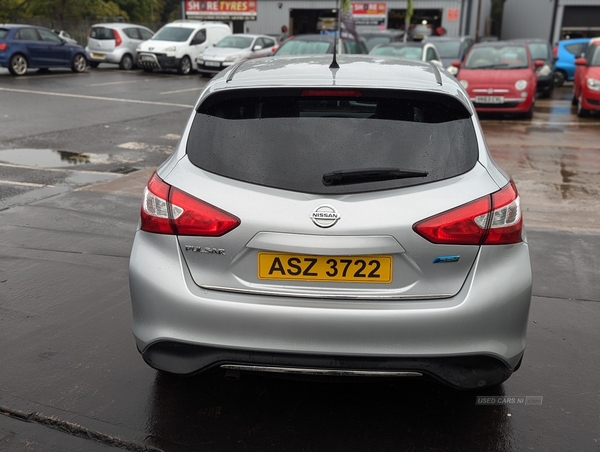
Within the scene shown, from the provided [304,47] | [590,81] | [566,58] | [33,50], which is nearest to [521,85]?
[590,81]

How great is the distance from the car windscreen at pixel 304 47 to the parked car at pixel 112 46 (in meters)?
10.1

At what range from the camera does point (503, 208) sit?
9.62 ft

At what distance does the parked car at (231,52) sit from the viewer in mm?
24578

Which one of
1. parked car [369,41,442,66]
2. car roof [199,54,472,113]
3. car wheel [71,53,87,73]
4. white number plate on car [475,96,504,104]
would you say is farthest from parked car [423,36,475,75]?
car roof [199,54,472,113]

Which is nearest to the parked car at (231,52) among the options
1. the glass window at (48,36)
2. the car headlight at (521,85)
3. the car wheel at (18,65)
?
the glass window at (48,36)

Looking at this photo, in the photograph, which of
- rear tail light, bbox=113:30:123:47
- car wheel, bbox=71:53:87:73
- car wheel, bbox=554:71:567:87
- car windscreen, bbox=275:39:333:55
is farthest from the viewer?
rear tail light, bbox=113:30:123:47

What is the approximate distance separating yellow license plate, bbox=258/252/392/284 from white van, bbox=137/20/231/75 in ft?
78.4

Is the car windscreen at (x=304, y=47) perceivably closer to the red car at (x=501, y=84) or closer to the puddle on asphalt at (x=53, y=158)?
the red car at (x=501, y=84)

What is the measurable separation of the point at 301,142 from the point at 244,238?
0.50 metres

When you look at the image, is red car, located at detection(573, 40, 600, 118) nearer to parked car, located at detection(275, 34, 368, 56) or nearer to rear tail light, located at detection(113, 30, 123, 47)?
parked car, located at detection(275, 34, 368, 56)

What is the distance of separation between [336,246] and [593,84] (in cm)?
1338

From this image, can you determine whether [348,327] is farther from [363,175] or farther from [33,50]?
[33,50]

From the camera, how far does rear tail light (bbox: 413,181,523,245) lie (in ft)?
9.16

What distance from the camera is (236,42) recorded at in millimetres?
25891
